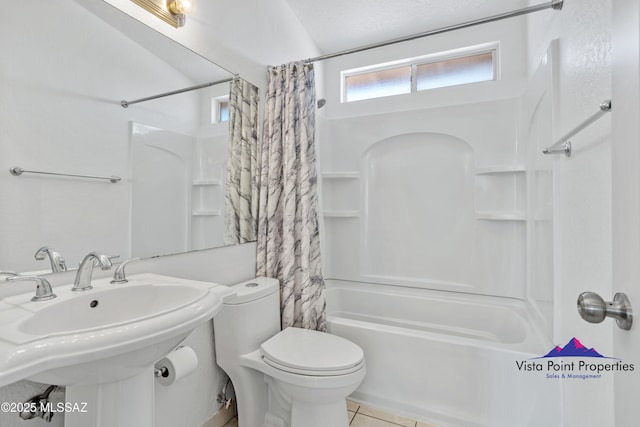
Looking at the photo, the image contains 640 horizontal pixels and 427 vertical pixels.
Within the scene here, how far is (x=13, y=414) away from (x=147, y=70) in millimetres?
1306

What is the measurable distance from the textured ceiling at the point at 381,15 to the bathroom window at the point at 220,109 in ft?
3.95

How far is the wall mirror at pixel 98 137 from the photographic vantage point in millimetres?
905

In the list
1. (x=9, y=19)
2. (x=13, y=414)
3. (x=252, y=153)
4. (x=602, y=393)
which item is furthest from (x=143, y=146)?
(x=602, y=393)

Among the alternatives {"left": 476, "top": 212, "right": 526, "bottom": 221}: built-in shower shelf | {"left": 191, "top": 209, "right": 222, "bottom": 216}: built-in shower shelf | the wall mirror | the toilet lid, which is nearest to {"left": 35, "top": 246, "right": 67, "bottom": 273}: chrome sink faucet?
the wall mirror

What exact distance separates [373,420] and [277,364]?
74 centimetres

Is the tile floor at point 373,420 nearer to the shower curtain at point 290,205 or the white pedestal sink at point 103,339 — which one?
the shower curtain at point 290,205

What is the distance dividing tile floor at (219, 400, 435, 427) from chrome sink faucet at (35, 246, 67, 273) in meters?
1.22

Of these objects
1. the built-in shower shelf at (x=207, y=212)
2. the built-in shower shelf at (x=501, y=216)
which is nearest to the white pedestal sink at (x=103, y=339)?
the built-in shower shelf at (x=207, y=212)

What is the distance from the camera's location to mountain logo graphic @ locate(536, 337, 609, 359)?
0.99 m

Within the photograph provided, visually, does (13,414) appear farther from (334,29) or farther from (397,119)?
(334,29)

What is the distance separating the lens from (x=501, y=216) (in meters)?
2.19

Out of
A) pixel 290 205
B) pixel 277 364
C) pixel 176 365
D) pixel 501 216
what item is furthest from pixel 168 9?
pixel 501 216

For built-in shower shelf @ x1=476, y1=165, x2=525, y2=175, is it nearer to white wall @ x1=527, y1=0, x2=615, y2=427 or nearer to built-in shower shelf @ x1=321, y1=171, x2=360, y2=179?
white wall @ x1=527, y1=0, x2=615, y2=427

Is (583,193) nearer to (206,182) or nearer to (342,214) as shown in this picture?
(206,182)
